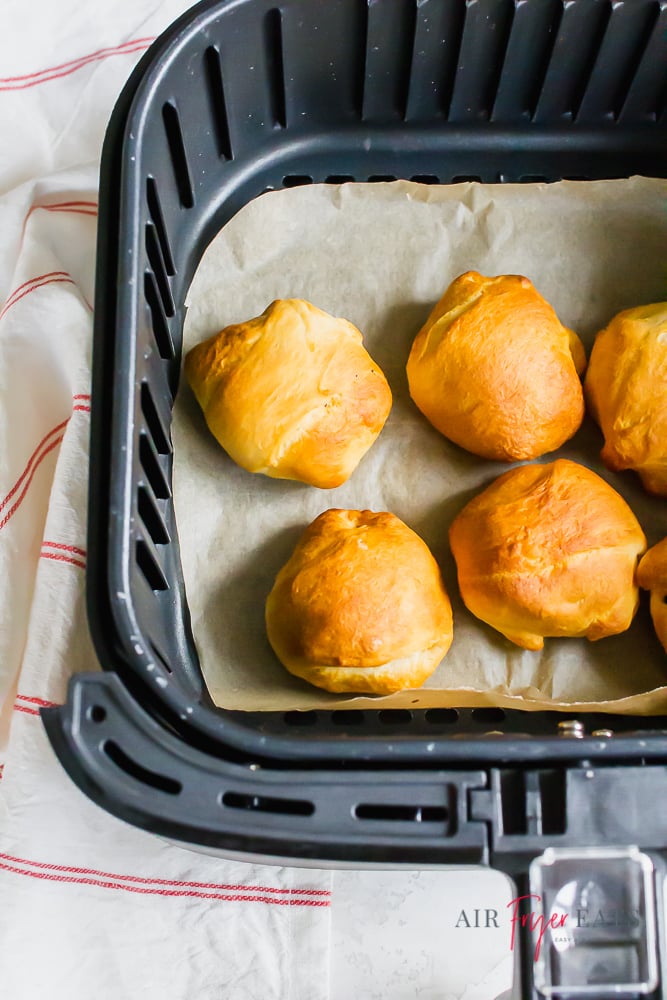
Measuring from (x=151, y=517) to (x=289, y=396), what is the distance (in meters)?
0.19

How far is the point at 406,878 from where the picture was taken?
0.96 metres

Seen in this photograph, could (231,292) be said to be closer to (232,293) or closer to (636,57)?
(232,293)

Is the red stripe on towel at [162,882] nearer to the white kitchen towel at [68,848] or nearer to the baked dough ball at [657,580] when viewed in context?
the white kitchen towel at [68,848]

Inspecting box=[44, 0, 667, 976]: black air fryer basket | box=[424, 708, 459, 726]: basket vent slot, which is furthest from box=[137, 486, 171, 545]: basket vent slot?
box=[424, 708, 459, 726]: basket vent slot

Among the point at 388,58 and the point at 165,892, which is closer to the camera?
the point at 165,892

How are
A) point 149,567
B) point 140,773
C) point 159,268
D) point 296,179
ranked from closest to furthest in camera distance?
point 140,773 < point 149,567 < point 159,268 < point 296,179

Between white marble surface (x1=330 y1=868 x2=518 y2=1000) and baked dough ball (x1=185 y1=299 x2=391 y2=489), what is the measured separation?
1.43ft

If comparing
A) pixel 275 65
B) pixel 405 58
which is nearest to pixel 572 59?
pixel 405 58

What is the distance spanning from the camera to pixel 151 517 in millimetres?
922

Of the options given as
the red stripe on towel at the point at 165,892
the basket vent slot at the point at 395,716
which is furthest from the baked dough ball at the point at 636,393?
the red stripe on towel at the point at 165,892

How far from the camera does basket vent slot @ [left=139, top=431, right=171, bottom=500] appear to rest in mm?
896

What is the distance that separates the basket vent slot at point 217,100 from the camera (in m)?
0.99

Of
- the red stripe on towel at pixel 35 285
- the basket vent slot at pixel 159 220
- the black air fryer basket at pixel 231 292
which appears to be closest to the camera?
the black air fryer basket at pixel 231 292

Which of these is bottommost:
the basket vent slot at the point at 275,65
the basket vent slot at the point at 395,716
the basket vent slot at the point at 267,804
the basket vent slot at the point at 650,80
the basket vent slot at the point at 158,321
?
the basket vent slot at the point at 395,716
